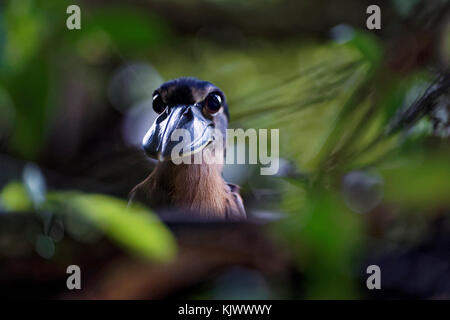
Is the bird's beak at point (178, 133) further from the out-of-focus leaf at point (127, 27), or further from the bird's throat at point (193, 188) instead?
the out-of-focus leaf at point (127, 27)

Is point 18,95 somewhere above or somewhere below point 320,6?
below

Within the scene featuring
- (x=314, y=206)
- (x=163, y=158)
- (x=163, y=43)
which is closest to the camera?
(x=163, y=158)

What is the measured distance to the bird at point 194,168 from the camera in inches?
11.1

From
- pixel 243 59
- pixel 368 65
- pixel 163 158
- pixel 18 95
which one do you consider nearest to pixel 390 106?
pixel 368 65

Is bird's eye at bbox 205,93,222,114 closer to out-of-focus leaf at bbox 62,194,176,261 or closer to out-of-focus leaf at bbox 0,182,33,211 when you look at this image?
out-of-focus leaf at bbox 62,194,176,261

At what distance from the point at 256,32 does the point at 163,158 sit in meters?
0.41

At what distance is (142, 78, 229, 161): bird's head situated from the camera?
0.25 metres

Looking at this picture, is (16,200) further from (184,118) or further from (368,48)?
(368,48)

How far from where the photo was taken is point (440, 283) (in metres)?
0.59

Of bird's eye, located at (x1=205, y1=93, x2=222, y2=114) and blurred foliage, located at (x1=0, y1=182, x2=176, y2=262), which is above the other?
bird's eye, located at (x1=205, y1=93, x2=222, y2=114)

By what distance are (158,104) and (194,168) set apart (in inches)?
1.8

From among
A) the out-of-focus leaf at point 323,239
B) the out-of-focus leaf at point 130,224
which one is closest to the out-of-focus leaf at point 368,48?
the out-of-focus leaf at point 323,239

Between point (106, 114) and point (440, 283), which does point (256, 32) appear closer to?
point (106, 114)

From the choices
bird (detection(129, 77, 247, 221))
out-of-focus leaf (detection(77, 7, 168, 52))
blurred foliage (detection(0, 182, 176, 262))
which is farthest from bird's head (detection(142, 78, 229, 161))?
out-of-focus leaf (detection(77, 7, 168, 52))
